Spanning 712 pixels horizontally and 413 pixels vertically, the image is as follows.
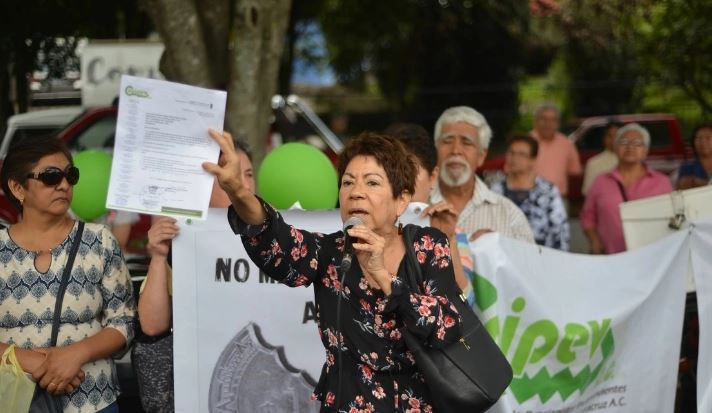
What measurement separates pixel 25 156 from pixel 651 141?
12.9 metres

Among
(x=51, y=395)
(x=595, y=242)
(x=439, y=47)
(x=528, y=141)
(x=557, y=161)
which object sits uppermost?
(x=439, y=47)

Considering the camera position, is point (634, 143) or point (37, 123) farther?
point (37, 123)

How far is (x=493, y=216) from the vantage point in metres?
5.80

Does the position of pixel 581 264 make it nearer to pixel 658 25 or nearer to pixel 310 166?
pixel 310 166

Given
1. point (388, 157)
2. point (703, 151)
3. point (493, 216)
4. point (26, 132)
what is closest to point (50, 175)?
point (388, 157)

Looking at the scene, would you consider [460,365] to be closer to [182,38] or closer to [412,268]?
[412,268]

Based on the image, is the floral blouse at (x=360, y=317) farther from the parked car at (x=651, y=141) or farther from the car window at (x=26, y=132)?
the parked car at (x=651, y=141)

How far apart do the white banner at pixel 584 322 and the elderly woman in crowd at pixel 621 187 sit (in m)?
2.49

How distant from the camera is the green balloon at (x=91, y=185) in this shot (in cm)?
528

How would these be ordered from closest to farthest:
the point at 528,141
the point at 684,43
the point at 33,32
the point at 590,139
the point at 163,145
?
the point at 163,145
the point at 528,141
the point at 33,32
the point at 684,43
the point at 590,139

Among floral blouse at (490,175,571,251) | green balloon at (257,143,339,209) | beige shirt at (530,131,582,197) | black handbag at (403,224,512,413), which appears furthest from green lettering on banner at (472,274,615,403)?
beige shirt at (530,131,582,197)

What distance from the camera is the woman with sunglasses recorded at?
422 centimetres

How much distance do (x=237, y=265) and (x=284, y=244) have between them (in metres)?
1.19

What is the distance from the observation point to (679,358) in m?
5.81
